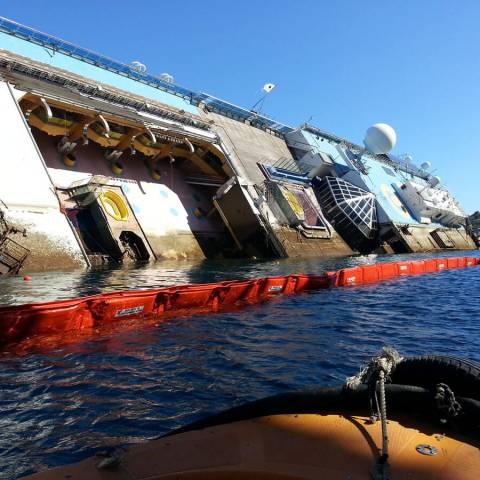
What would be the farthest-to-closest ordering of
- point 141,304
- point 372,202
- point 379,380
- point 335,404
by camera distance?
point 372,202 → point 141,304 → point 335,404 → point 379,380

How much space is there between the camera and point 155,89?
37.6m

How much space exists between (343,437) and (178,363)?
4167 millimetres

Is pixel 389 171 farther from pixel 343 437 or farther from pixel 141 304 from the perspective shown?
pixel 343 437

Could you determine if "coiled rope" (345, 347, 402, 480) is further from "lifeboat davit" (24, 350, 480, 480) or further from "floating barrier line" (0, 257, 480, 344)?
"floating barrier line" (0, 257, 480, 344)

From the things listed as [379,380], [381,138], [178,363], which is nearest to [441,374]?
[379,380]

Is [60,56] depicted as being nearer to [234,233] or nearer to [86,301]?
[234,233]

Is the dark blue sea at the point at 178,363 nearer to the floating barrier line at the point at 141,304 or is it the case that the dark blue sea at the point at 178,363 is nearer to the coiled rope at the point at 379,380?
the floating barrier line at the point at 141,304

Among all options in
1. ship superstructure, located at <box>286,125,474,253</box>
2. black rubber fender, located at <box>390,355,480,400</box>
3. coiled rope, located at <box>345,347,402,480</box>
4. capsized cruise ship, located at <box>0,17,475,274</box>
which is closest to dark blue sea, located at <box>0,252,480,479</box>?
coiled rope, located at <box>345,347,402,480</box>

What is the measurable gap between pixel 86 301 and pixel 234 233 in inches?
992

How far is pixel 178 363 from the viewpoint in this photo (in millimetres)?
6949

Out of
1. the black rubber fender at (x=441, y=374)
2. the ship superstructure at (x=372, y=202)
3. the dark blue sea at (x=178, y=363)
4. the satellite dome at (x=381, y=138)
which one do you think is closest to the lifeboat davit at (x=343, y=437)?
the black rubber fender at (x=441, y=374)

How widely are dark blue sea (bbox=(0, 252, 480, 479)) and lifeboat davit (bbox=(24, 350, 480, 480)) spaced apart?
1315 mm

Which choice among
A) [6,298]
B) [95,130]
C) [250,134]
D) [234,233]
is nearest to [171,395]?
[6,298]

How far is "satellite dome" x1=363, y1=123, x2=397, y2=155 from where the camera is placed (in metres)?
59.0
